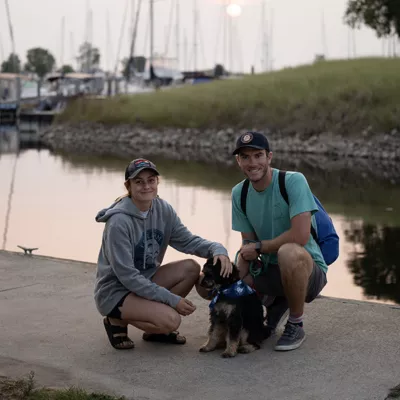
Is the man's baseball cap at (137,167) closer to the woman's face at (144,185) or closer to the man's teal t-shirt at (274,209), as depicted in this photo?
the woman's face at (144,185)

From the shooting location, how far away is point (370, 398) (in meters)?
4.27

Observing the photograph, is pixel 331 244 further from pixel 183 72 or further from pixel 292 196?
pixel 183 72

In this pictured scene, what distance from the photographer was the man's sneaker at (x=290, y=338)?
202 inches

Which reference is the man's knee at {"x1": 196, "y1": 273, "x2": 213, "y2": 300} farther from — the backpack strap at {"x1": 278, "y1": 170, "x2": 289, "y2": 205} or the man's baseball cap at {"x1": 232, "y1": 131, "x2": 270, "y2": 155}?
the man's baseball cap at {"x1": 232, "y1": 131, "x2": 270, "y2": 155}

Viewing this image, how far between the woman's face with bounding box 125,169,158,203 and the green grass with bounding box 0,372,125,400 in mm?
1331

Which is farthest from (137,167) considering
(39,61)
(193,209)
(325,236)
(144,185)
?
(39,61)

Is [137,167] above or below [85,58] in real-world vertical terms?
below

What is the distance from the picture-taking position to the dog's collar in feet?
16.4

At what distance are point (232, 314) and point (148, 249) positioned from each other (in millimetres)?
711

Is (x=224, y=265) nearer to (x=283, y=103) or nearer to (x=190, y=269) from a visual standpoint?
(x=190, y=269)

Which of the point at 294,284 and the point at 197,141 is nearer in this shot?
the point at 294,284

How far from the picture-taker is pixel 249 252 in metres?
5.30

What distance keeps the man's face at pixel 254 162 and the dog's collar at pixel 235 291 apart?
659 mm

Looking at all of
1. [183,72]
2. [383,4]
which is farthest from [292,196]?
[183,72]
